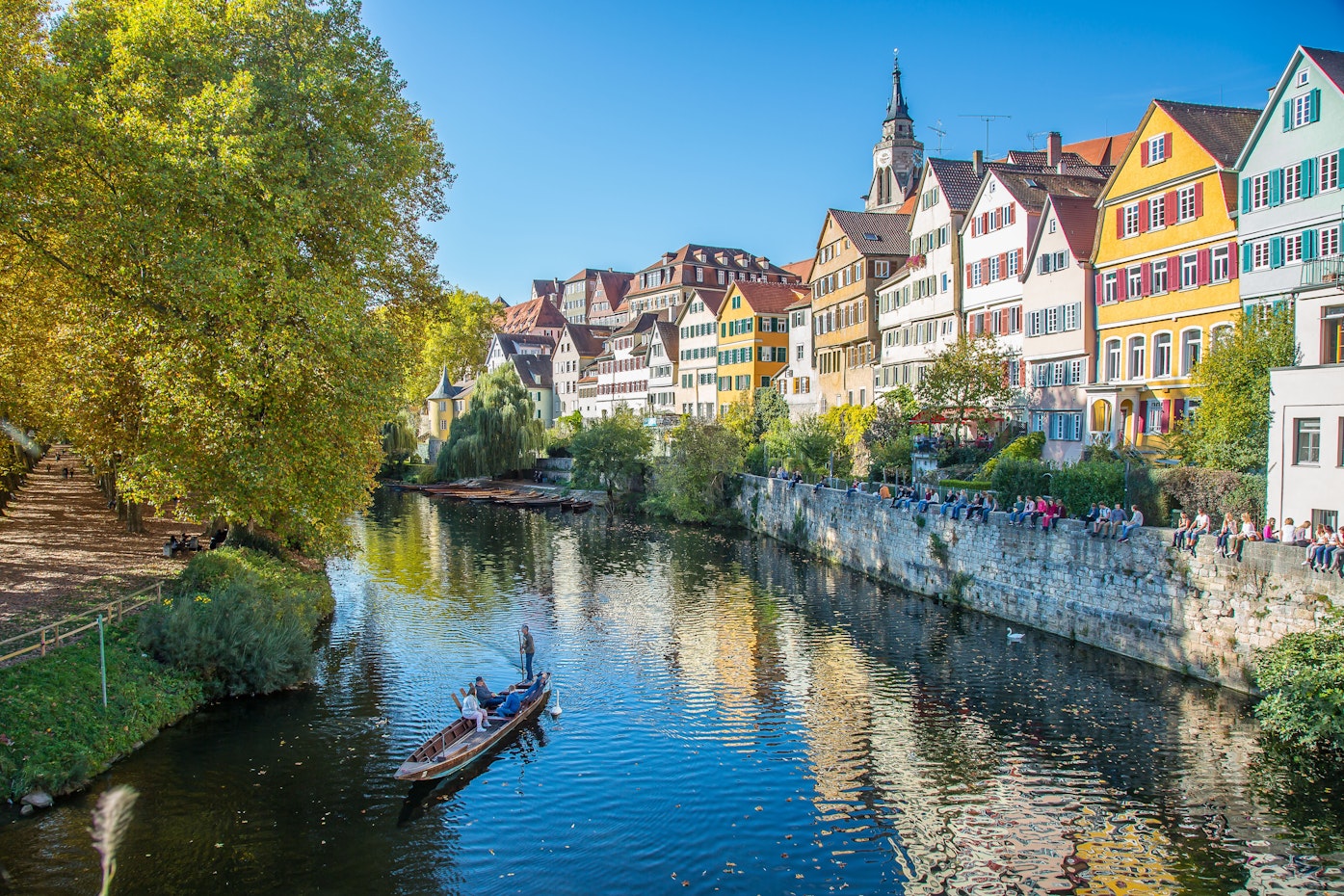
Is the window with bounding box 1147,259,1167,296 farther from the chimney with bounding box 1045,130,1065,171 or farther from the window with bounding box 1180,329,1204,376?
the chimney with bounding box 1045,130,1065,171

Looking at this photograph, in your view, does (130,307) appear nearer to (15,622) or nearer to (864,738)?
(15,622)

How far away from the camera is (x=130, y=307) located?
872 inches

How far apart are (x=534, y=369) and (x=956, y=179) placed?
63629 mm

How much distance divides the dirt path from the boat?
9.23 m

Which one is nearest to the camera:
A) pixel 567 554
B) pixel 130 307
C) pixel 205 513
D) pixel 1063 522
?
pixel 130 307

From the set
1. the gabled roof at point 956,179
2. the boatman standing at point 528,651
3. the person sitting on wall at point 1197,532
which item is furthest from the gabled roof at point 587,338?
the person sitting on wall at point 1197,532

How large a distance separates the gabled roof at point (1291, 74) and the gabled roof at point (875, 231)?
1060 inches

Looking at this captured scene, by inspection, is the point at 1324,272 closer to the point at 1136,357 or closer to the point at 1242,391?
the point at 1242,391

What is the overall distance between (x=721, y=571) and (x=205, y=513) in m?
21.4

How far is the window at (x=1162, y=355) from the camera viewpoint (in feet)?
108

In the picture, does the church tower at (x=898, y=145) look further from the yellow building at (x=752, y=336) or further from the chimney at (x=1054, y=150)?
the chimney at (x=1054, y=150)

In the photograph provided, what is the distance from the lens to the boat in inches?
649

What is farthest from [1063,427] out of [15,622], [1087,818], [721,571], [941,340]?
[15,622]

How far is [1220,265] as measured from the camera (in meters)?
30.7
